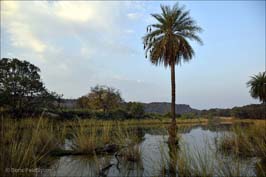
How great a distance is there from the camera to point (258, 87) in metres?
32.4

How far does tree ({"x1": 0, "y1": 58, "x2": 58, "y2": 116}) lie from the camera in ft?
91.3

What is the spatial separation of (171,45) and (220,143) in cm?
1004

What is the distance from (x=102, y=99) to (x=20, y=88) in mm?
30040

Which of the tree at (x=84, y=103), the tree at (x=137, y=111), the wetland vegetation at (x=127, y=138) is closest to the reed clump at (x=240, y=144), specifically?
the wetland vegetation at (x=127, y=138)

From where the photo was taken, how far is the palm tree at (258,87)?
104ft

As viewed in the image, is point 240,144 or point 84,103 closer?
point 240,144

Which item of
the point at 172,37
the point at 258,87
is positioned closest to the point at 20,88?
the point at 172,37

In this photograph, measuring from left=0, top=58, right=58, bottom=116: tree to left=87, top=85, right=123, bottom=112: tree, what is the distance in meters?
25.7

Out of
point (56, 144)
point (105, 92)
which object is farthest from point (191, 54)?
point (105, 92)

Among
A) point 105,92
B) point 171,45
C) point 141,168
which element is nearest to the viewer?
point 141,168

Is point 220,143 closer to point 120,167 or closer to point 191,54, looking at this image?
point 120,167

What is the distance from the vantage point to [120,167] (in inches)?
312

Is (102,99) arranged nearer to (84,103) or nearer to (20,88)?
(84,103)

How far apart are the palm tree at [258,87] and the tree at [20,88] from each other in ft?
82.6
